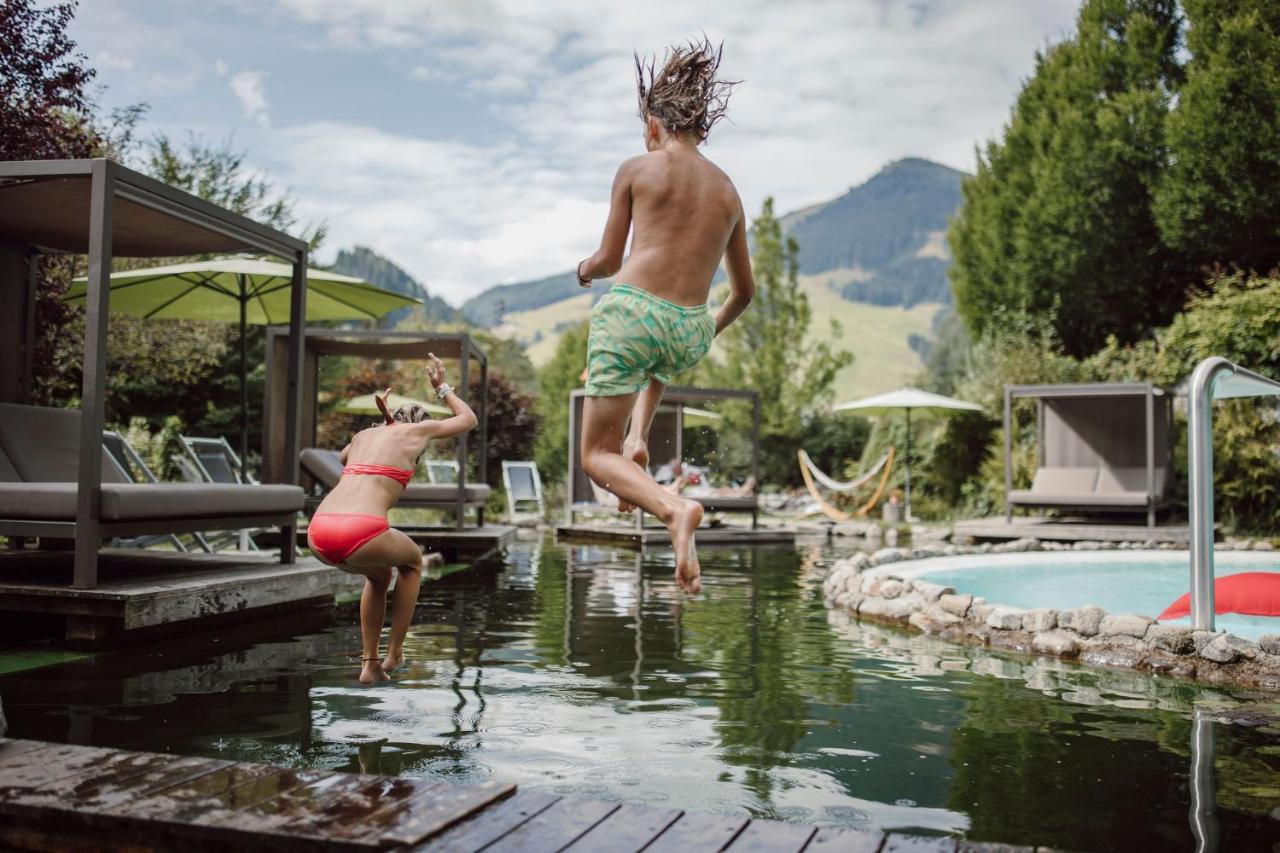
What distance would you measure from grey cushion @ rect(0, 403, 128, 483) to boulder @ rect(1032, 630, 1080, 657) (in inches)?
220

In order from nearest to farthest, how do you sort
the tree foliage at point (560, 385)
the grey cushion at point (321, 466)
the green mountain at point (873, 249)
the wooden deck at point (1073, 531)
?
the grey cushion at point (321, 466)
the wooden deck at point (1073, 531)
the tree foliage at point (560, 385)
the green mountain at point (873, 249)

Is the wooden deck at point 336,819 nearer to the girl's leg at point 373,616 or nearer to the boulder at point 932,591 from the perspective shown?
the girl's leg at point 373,616

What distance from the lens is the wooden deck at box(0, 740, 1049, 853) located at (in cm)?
238

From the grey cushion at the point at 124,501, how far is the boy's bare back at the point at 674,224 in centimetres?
362

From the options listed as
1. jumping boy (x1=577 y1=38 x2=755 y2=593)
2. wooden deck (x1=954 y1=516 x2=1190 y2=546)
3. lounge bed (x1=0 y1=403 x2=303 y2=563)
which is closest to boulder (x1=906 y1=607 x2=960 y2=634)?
lounge bed (x1=0 y1=403 x2=303 y2=563)

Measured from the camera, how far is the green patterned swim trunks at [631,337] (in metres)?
2.39

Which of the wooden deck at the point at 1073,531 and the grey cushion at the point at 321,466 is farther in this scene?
the wooden deck at the point at 1073,531

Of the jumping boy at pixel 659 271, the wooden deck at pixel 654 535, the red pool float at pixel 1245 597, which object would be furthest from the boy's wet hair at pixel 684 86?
the wooden deck at pixel 654 535

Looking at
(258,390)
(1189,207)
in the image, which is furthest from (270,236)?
(1189,207)

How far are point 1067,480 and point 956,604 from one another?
8.30m

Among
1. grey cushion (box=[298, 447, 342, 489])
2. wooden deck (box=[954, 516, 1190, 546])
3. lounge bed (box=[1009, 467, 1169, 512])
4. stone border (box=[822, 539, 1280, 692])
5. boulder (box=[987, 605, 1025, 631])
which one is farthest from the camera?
lounge bed (box=[1009, 467, 1169, 512])

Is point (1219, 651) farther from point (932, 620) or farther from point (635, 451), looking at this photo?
point (635, 451)

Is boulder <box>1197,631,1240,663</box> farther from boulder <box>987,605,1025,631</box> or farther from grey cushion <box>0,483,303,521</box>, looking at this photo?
grey cushion <box>0,483,303,521</box>

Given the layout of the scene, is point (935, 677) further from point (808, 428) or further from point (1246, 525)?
point (808, 428)
